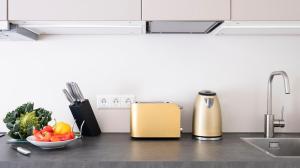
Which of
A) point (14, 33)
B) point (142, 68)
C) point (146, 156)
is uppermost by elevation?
point (14, 33)

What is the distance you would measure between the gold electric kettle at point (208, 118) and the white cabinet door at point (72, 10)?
0.54 metres

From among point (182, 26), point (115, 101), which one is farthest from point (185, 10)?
point (115, 101)

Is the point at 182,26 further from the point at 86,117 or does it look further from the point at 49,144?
the point at 49,144

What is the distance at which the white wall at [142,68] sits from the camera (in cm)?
182

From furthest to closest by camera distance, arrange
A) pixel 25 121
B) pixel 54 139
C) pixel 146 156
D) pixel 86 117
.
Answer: pixel 86 117
pixel 25 121
pixel 54 139
pixel 146 156

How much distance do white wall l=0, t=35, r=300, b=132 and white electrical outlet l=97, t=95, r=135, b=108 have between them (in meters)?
0.03

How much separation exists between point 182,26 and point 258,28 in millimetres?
374

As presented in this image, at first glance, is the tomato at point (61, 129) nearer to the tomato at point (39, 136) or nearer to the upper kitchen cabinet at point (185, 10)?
the tomato at point (39, 136)

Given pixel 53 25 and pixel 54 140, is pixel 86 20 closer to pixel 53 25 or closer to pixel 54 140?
pixel 53 25

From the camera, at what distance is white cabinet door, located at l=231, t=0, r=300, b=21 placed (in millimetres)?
1462

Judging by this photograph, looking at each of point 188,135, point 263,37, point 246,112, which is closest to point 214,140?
point 188,135

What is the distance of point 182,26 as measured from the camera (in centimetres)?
160

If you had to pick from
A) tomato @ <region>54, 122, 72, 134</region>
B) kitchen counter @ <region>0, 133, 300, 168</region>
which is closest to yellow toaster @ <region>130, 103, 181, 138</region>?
kitchen counter @ <region>0, 133, 300, 168</region>

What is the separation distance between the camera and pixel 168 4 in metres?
1.46
